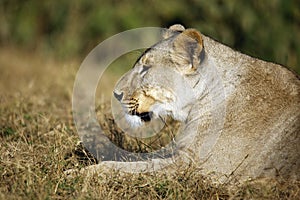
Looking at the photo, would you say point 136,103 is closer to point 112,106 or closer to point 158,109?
point 158,109

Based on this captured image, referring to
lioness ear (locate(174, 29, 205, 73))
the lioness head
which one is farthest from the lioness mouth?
lioness ear (locate(174, 29, 205, 73))

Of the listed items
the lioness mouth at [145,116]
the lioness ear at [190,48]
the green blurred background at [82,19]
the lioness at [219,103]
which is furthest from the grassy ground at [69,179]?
the green blurred background at [82,19]

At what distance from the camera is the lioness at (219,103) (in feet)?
Answer: 14.5

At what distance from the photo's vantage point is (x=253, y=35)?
394 inches

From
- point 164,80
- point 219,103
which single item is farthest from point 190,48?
point 219,103

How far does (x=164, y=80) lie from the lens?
15.9 feet

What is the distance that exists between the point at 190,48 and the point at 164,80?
13.0 inches

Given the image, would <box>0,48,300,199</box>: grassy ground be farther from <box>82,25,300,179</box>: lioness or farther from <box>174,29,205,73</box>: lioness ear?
<box>174,29,205,73</box>: lioness ear

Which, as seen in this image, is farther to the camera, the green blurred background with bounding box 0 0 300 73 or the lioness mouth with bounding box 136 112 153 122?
the green blurred background with bounding box 0 0 300 73

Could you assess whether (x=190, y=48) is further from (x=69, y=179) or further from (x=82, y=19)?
(x=82, y=19)

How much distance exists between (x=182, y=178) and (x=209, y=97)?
2.34 feet

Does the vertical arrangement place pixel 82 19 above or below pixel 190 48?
below

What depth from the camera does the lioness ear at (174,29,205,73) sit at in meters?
4.64

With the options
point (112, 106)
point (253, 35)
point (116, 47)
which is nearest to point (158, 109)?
point (112, 106)
